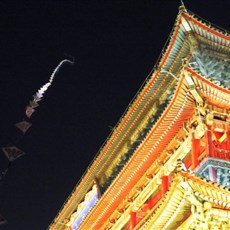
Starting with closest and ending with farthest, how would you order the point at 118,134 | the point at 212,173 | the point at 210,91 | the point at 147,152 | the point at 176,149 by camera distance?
the point at 212,173, the point at 210,91, the point at 176,149, the point at 147,152, the point at 118,134

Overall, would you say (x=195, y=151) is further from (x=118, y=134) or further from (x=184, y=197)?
(x=118, y=134)

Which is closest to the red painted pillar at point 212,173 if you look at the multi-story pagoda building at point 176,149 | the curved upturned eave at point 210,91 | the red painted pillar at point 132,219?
the multi-story pagoda building at point 176,149

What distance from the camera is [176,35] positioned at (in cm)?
1606

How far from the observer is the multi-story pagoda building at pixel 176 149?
36.2ft

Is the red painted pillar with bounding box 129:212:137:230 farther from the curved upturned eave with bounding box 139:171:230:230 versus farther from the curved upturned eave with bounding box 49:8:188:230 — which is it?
the curved upturned eave with bounding box 139:171:230:230


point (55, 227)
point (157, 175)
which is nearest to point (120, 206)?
point (157, 175)

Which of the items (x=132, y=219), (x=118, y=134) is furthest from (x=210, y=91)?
(x=118, y=134)

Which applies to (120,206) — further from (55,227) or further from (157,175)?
(55,227)

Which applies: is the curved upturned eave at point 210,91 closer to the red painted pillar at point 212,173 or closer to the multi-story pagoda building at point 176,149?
the multi-story pagoda building at point 176,149

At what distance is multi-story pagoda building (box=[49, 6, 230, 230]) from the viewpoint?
36.2ft

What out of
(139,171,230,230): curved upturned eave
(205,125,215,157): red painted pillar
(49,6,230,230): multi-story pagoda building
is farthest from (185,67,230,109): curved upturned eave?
(139,171,230,230): curved upturned eave

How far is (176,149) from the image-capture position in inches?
593

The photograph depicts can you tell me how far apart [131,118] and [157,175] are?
3629 mm

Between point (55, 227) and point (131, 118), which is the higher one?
point (131, 118)
